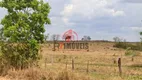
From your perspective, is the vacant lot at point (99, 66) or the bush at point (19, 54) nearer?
the bush at point (19, 54)

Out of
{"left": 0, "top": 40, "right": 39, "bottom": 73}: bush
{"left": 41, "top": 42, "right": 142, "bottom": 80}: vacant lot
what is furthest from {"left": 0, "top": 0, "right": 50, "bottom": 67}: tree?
{"left": 41, "top": 42, "right": 142, "bottom": 80}: vacant lot

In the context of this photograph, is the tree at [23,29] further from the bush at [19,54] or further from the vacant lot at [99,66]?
the vacant lot at [99,66]

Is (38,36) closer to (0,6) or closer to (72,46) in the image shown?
(0,6)

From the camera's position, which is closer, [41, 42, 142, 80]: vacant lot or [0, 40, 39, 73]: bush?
[0, 40, 39, 73]: bush

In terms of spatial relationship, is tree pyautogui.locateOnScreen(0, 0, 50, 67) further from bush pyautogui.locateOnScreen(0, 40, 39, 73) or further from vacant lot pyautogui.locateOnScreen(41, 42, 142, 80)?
vacant lot pyautogui.locateOnScreen(41, 42, 142, 80)

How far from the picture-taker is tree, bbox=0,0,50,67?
23.0 m

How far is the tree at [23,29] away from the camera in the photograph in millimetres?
23031

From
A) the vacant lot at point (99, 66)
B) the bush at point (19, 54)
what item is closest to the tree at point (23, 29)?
the bush at point (19, 54)

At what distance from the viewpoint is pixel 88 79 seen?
1850cm

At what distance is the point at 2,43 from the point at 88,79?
25.2 ft

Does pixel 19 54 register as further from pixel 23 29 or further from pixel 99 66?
pixel 99 66

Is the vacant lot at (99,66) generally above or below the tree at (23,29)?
below

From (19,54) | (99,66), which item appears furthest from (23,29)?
(99,66)

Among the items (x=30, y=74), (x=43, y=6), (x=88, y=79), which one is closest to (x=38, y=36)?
(x=43, y=6)
